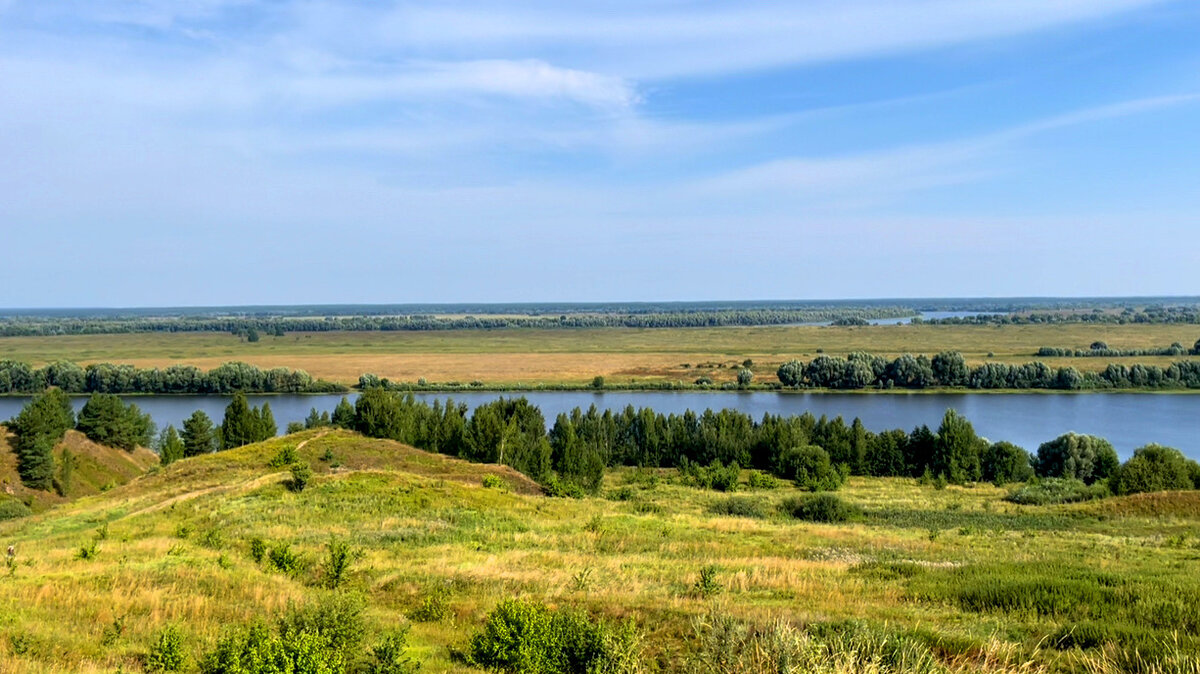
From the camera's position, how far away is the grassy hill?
25.2ft

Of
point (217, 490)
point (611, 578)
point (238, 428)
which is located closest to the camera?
point (611, 578)

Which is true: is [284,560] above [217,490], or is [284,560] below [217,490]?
above

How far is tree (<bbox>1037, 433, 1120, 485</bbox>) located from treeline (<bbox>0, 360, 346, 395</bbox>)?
258 ft

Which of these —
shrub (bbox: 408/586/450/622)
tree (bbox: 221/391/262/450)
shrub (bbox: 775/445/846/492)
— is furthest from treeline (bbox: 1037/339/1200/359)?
shrub (bbox: 408/586/450/622)

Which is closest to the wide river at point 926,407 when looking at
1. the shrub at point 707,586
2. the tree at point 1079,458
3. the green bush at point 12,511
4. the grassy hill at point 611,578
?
the tree at point 1079,458

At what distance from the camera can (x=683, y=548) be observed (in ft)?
58.3

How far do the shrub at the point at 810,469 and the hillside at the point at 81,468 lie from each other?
41.2 meters

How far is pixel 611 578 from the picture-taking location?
12.6 meters

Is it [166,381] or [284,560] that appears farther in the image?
[166,381]

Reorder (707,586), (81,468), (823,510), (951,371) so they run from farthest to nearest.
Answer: (951,371) → (81,468) → (823,510) → (707,586)

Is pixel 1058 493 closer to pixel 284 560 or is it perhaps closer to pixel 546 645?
pixel 284 560

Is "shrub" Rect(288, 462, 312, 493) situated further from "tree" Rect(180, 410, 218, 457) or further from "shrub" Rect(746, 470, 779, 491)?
"tree" Rect(180, 410, 218, 457)

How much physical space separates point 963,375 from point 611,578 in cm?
9558

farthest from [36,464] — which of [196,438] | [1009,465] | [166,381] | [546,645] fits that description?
[166,381]
